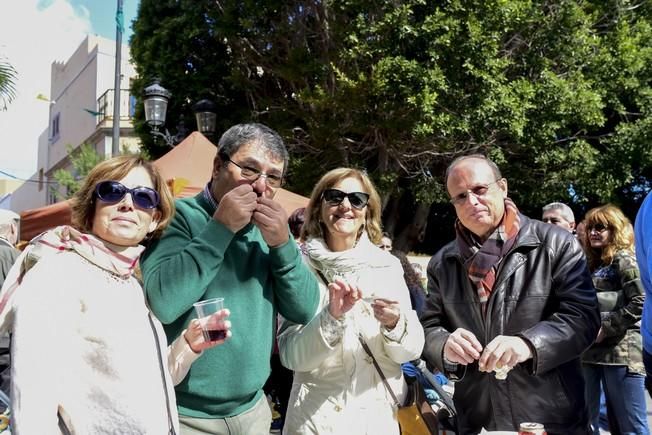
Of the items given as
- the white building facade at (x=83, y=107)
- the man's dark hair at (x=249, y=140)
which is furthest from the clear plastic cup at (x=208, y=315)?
the white building facade at (x=83, y=107)

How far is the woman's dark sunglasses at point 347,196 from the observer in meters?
2.81

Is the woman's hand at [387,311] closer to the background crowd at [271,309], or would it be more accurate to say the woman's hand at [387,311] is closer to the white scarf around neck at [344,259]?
the background crowd at [271,309]

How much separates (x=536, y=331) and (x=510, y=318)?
0.14 metres

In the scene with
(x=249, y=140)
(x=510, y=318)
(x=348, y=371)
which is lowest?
(x=348, y=371)

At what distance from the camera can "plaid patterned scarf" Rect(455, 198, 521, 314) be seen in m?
2.51

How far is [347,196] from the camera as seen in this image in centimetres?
281

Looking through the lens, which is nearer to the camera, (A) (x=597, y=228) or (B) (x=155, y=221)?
(B) (x=155, y=221)

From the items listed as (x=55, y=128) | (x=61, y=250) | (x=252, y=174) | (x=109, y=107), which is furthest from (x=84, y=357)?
(x=55, y=128)

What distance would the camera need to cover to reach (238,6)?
1345 cm

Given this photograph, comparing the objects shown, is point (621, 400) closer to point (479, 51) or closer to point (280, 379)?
point (280, 379)

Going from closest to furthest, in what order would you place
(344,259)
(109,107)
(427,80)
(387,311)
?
1. (387,311)
2. (344,259)
3. (427,80)
4. (109,107)

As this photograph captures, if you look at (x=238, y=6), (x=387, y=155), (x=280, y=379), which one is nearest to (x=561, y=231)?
(x=280, y=379)

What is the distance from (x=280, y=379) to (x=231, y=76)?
10949mm

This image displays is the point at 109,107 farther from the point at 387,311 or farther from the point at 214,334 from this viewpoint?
the point at 214,334
